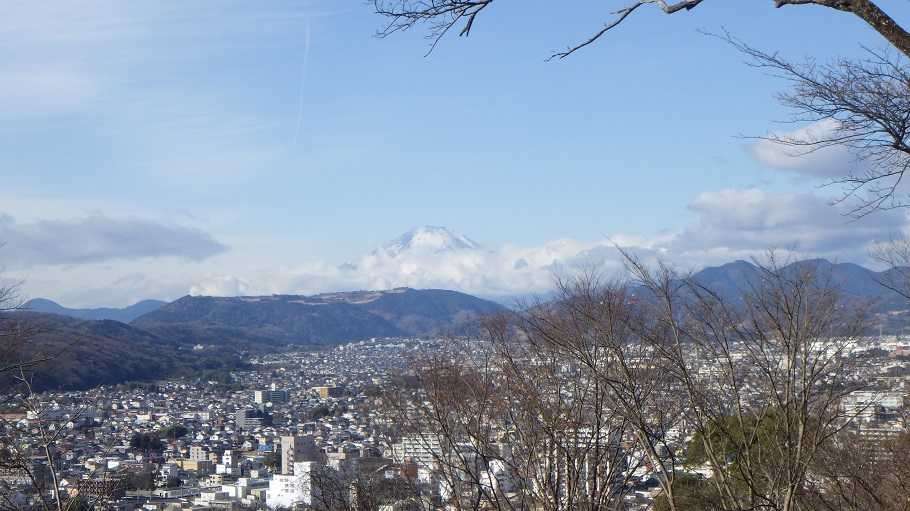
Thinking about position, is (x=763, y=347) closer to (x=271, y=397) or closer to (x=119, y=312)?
(x=271, y=397)

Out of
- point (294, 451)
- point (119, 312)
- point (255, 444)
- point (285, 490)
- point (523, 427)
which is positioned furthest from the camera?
point (119, 312)

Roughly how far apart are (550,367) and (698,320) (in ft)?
3.90

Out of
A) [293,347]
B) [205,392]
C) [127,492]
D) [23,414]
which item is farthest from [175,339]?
[23,414]

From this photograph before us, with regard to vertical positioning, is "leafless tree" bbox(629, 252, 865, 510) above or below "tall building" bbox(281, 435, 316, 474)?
above

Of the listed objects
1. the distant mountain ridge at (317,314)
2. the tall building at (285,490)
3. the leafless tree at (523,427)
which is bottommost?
the tall building at (285,490)

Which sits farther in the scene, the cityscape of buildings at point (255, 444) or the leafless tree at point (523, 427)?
the cityscape of buildings at point (255, 444)

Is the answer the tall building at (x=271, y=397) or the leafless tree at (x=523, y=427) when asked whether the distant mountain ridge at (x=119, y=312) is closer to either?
the tall building at (x=271, y=397)

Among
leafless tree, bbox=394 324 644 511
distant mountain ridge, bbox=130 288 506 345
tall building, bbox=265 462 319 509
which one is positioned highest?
distant mountain ridge, bbox=130 288 506 345

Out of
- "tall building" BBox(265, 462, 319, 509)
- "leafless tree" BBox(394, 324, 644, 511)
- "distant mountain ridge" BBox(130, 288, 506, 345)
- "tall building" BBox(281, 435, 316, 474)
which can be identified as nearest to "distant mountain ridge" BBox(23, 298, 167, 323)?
"distant mountain ridge" BBox(130, 288, 506, 345)

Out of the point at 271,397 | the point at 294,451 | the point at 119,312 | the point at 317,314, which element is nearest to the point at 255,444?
the point at 294,451

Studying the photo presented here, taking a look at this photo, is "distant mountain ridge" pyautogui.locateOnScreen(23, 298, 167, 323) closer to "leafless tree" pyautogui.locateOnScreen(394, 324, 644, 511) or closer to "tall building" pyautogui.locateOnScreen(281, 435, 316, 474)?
"tall building" pyautogui.locateOnScreen(281, 435, 316, 474)

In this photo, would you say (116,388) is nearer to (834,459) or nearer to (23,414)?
(23,414)

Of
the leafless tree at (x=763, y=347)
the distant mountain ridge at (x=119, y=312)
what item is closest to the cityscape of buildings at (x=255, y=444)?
the leafless tree at (x=763, y=347)

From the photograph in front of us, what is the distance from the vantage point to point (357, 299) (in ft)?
429
